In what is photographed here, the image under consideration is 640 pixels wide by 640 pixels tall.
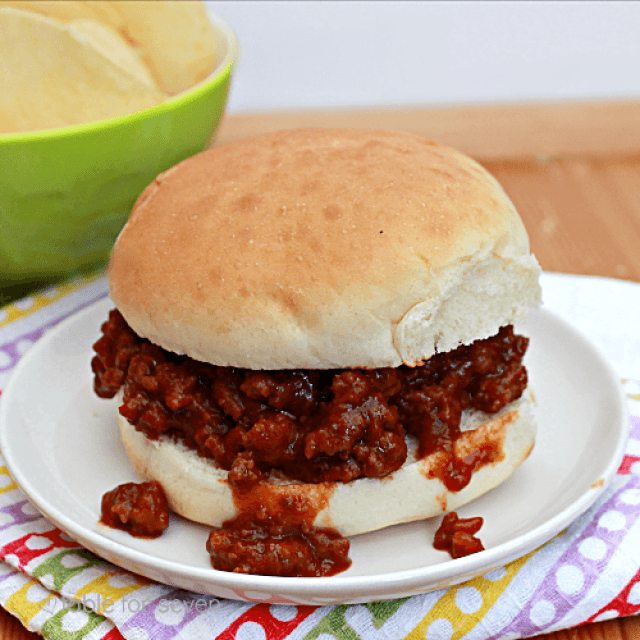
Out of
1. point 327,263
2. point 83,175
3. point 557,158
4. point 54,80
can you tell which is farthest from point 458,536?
point 557,158

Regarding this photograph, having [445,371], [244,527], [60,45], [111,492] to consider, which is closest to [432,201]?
[445,371]

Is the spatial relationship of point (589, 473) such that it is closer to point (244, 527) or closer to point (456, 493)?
point (456, 493)

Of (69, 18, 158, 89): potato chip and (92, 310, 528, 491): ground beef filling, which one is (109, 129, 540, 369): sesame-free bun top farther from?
(69, 18, 158, 89): potato chip

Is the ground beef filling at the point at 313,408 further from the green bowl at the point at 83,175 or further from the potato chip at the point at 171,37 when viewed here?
the potato chip at the point at 171,37

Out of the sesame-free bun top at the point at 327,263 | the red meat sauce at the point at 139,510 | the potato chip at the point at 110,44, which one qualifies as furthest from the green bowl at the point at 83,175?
the red meat sauce at the point at 139,510

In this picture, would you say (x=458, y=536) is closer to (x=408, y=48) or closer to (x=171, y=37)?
(x=171, y=37)

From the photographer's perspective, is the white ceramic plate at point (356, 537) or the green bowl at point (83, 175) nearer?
the white ceramic plate at point (356, 537)
